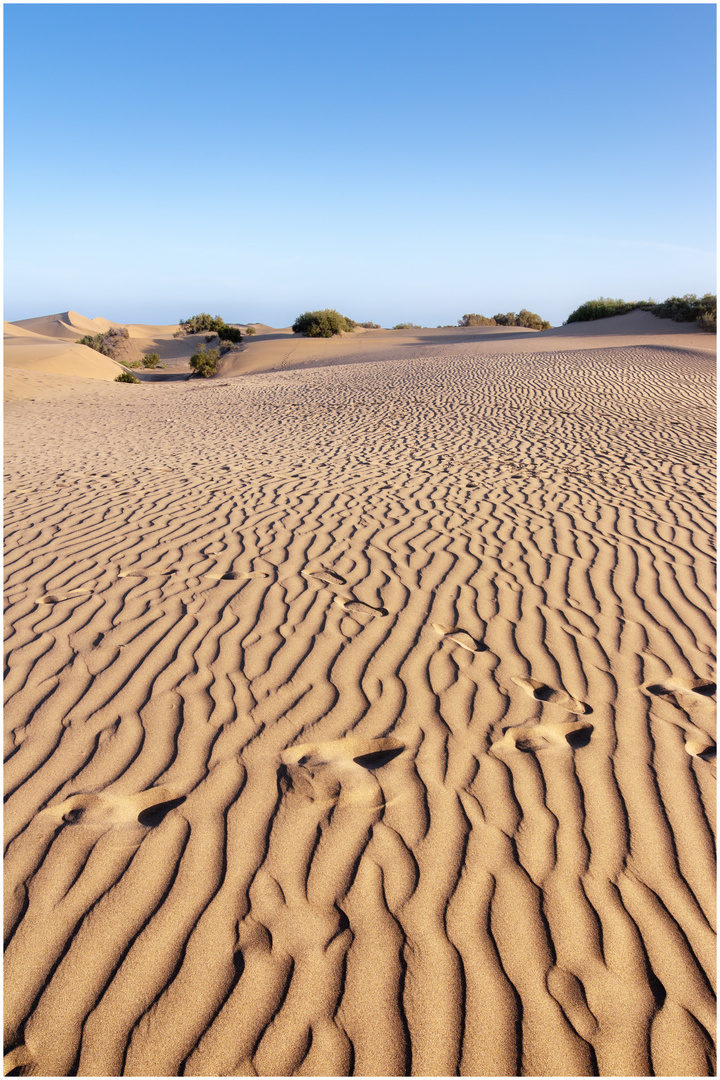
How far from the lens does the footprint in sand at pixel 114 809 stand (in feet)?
7.67

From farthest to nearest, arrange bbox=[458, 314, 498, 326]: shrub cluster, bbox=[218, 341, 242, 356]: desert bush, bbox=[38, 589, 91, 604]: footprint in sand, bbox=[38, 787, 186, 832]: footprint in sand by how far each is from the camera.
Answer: bbox=[458, 314, 498, 326]: shrub cluster, bbox=[218, 341, 242, 356]: desert bush, bbox=[38, 589, 91, 604]: footprint in sand, bbox=[38, 787, 186, 832]: footprint in sand

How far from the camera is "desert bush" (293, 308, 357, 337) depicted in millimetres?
34500

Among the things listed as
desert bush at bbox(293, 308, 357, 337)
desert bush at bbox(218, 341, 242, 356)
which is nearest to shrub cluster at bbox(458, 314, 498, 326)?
desert bush at bbox(293, 308, 357, 337)

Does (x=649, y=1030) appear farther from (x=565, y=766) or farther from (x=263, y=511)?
(x=263, y=511)

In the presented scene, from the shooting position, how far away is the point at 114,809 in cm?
239

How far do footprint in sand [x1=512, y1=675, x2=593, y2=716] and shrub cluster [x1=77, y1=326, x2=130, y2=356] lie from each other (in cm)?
3654

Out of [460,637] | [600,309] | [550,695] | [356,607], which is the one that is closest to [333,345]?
[600,309]

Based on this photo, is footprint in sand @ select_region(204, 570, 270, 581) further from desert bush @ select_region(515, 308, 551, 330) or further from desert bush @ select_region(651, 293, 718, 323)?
desert bush @ select_region(515, 308, 551, 330)

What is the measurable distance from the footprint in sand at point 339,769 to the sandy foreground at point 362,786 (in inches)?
Result: 0.5

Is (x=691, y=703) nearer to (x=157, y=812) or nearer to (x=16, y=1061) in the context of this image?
(x=157, y=812)

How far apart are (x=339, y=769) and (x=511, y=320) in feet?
144

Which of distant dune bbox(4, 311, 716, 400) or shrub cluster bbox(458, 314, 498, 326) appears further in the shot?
shrub cluster bbox(458, 314, 498, 326)

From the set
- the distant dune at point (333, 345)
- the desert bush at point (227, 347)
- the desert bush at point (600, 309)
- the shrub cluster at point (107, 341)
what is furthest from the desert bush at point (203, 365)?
the desert bush at point (600, 309)

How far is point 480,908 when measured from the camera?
2.00 metres
